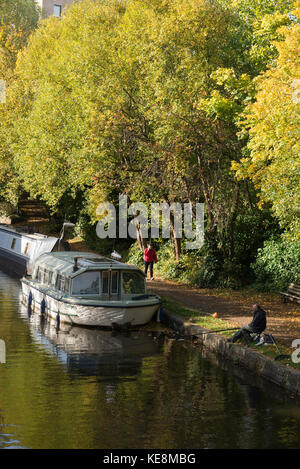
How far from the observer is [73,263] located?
20375 millimetres

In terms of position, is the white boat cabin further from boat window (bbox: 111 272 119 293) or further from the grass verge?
the grass verge

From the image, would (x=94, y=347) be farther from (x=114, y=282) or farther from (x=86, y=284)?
(x=114, y=282)

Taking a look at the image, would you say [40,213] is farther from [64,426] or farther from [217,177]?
[64,426]

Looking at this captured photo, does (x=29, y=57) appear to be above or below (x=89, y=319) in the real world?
above

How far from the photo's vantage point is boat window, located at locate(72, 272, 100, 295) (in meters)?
19.0

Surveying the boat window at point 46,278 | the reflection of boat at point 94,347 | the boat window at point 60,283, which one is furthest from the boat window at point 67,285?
the boat window at point 46,278

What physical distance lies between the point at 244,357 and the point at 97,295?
644 cm

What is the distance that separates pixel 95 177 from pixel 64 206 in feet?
48.3

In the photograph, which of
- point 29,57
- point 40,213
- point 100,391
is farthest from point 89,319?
point 40,213

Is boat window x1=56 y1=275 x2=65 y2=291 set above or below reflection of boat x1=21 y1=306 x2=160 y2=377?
above

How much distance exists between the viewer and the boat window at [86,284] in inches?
747

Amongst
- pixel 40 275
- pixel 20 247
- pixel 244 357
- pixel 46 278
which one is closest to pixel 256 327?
pixel 244 357

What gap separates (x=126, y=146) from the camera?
25.4 metres

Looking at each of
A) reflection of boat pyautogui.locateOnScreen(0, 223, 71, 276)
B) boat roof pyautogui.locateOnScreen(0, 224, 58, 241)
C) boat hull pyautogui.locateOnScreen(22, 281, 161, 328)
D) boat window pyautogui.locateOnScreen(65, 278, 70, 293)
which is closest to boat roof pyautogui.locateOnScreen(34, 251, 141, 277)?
boat window pyautogui.locateOnScreen(65, 278, 70, 293)
